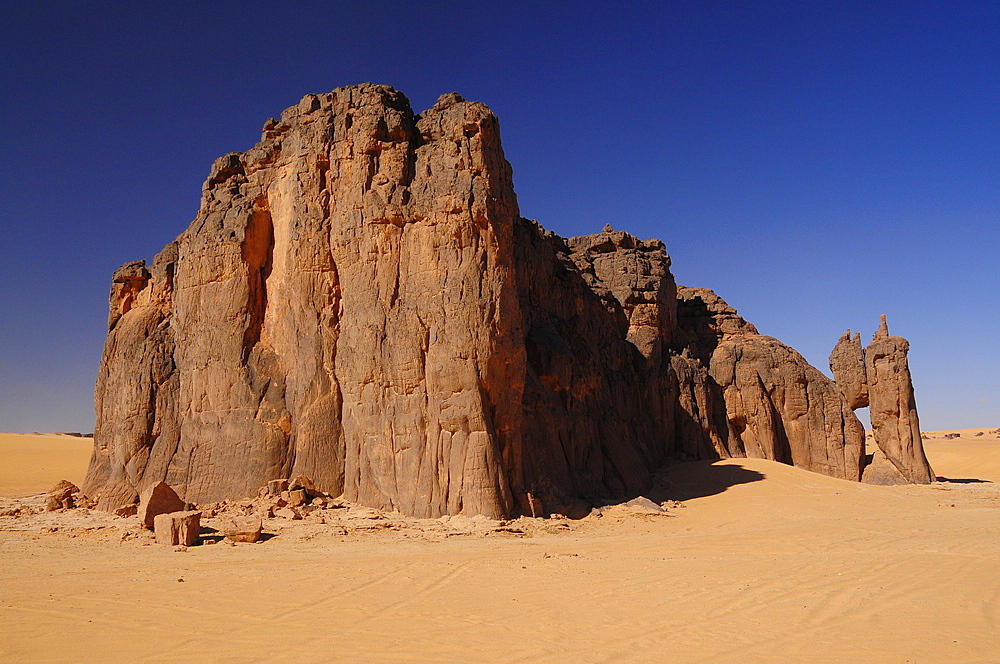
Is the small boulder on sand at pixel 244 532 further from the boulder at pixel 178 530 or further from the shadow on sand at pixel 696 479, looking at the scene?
the shadow on sand at pixel 696 479

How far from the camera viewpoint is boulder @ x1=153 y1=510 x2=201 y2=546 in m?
13.1

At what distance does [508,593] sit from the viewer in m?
8.70

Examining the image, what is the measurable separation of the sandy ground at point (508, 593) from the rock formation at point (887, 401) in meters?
14.0

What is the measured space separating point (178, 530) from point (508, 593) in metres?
7.56

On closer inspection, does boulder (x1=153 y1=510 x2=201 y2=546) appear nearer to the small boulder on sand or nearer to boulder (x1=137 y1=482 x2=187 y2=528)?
the small boulder on sand

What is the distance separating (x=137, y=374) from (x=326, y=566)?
42.6ft

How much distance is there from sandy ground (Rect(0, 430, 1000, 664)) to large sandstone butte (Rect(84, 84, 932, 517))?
7.28 ft

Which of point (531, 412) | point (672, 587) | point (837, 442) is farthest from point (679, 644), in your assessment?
point (837, 442)

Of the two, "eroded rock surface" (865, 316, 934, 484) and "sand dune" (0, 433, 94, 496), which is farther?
"sand dune" (0, 433, 94, 496)

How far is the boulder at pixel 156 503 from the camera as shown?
1505cm

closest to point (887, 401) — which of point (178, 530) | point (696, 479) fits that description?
point (696, 479)

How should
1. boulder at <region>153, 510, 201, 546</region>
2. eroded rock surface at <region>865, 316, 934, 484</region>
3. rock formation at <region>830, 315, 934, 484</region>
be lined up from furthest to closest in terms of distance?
eroded rock surface at <region>865, 316, 934, 484</region> → rock formation at <region>830, 315, 934, 484</region> → boulder at <region>153, 510, 201, 546</region>

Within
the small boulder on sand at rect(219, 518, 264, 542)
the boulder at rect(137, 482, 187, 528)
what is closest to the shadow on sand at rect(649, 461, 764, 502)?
the small boulder on sand at rect(219, 518, 264, 542)

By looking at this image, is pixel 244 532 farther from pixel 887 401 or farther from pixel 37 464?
pixel 37 464
